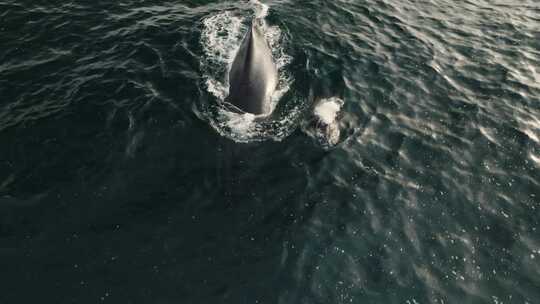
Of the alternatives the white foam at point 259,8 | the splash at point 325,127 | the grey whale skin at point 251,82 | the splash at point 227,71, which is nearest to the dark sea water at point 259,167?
the splash at point 227,71

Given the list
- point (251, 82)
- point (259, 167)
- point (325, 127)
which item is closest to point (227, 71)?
point (251, 82)

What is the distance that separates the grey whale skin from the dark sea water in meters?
0.64

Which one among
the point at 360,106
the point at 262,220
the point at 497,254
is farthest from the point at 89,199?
the point at 497,254

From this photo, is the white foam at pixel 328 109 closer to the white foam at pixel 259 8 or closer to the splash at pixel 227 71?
the splash at pixel 227 71

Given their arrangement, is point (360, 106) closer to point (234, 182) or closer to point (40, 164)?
point (234, 182)

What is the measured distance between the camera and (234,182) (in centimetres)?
1209

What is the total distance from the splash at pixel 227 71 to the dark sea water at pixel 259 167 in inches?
3.6

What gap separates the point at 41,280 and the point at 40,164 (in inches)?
167

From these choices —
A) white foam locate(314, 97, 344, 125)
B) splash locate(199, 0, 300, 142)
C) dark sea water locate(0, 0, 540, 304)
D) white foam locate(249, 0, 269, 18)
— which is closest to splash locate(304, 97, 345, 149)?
white foam locate(314, 97, 344, 125)

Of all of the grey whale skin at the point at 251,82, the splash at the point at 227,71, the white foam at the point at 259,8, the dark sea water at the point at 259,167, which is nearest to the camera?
the dark sea water at the point at 259,167

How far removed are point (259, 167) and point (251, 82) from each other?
3.65 m

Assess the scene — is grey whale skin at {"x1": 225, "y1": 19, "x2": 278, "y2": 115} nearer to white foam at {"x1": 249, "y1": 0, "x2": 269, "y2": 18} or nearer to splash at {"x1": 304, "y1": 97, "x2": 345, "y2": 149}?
splash at {"x1": 304, "y1": 97, "x2": 345, "y2": 149}

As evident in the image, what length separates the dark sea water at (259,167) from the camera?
9.95m

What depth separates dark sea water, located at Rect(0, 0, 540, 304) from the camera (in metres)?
9.95
